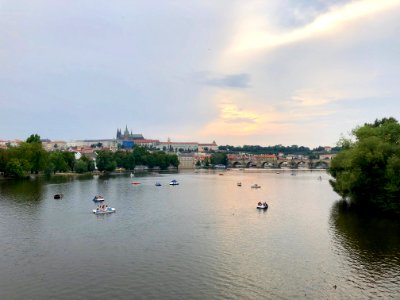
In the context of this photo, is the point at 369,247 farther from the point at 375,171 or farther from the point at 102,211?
the point at 102,211

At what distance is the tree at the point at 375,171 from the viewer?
44375 millimetres

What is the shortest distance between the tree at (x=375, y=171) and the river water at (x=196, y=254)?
10.7ft

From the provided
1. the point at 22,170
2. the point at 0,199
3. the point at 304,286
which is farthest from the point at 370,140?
the point at 22,170

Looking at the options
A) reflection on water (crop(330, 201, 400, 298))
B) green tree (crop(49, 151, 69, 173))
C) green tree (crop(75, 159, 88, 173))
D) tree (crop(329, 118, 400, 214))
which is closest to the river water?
reflection on water (crop(330, 201, 400, 298))

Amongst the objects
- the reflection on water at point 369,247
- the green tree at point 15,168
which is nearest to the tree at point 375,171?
the reflection on water at point 369,247

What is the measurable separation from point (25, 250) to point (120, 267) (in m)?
8.96

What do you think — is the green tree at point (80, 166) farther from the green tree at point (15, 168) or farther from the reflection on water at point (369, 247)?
the reflection on water at point (369, 247)

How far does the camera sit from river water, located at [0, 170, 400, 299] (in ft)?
76.9

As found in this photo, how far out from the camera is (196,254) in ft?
99.8

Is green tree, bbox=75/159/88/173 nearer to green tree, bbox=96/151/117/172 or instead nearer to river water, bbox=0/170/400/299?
green tree, bbox=96/151/117/172

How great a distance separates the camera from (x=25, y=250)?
104 ft

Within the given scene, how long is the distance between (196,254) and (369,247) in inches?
520

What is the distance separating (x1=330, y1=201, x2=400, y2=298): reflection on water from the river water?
64 mm

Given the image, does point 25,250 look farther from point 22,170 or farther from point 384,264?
point 22,170
